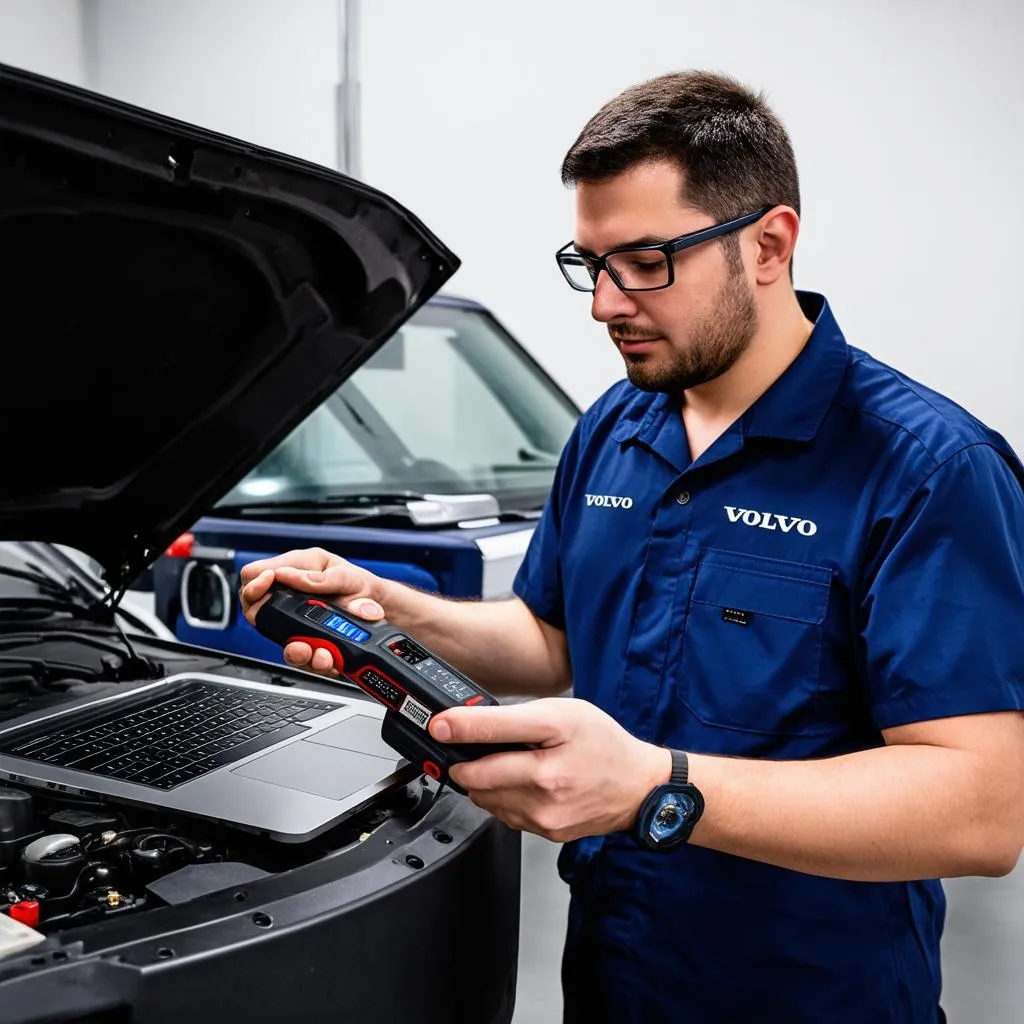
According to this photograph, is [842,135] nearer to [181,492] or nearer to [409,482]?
[409,482]

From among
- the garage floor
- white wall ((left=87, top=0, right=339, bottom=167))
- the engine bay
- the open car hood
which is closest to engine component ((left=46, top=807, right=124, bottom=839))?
the engine bay

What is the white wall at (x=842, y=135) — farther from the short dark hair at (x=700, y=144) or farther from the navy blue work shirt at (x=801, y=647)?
the navy blue work shirt at (x=801, y=647)

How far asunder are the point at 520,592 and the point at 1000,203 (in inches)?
125

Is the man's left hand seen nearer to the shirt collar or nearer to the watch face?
the watch face

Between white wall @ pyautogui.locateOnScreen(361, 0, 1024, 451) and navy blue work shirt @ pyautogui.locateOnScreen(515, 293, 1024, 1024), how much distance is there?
2977 mm

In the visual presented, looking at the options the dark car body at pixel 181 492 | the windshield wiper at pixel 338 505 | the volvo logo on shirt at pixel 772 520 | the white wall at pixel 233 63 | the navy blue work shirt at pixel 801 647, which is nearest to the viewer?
the dark car body at pixel 181 492

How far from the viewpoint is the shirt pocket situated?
1.28 metres

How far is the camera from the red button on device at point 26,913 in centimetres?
98

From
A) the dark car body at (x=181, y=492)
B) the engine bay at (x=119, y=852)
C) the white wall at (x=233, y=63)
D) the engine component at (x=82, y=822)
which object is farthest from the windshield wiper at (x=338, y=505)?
the white wall at (x=233, y=63)

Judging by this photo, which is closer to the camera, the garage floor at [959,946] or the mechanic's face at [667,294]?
the mechanic's face at [667,294]

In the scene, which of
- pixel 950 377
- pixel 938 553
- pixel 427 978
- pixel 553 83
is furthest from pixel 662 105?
pixel 553 83

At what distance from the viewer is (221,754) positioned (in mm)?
1330

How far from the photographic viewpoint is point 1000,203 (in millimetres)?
4062

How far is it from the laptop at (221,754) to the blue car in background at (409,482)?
0.91m
